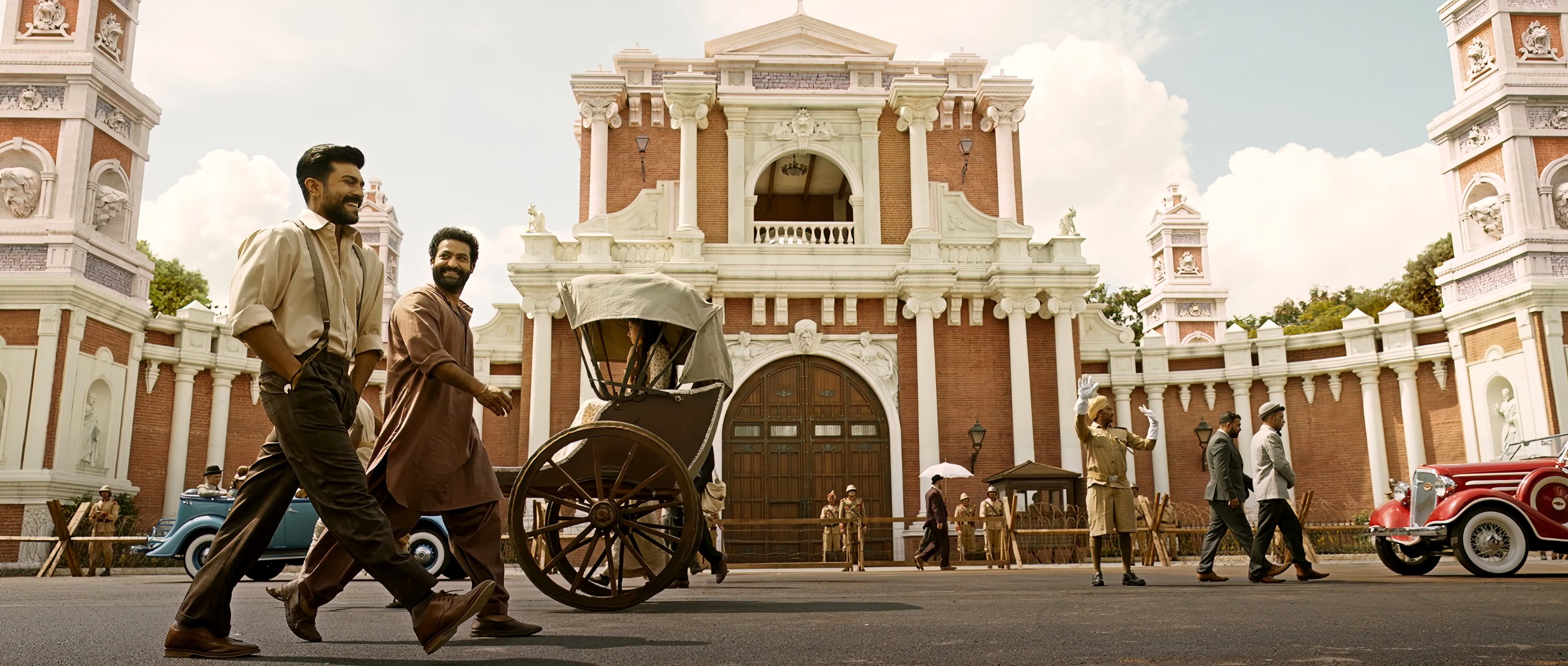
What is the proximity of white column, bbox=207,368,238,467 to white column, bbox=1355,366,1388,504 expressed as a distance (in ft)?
79.4

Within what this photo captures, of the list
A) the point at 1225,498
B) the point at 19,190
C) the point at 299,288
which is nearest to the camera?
the point at 299,288

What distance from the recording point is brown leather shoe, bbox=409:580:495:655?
3.50m

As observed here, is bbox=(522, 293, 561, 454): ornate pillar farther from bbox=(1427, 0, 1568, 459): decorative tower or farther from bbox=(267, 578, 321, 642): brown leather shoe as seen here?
bbox=(1427, 0, 1568, 459): decorative tower

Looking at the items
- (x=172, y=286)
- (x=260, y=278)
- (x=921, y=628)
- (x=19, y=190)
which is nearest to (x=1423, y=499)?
(x=921, y=628)

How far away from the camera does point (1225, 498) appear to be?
1016 cm

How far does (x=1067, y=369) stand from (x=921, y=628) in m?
15.7

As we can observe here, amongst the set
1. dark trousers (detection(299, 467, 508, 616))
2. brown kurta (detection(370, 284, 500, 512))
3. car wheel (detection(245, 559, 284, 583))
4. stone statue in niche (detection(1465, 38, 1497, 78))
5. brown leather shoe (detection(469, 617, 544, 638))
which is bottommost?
car wheel (detection(245, 559, 284, 583))

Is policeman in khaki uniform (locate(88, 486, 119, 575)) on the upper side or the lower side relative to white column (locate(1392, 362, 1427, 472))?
lower

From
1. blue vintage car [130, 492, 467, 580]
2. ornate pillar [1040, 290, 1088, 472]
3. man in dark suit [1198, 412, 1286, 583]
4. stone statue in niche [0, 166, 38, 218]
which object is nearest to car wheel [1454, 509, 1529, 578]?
man in dark suit [1198, 412, 1286, 583]

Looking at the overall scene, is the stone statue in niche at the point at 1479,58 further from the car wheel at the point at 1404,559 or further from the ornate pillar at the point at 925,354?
the car wheel at the point at 1404,559

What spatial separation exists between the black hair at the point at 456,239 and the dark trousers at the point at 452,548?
1.13m

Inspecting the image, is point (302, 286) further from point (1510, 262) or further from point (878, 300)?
point (1510, 262)

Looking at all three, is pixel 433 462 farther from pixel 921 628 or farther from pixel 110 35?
pixel 110 35

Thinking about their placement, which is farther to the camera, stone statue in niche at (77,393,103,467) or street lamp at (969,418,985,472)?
stone statue in niche at (77,393,103,467)
